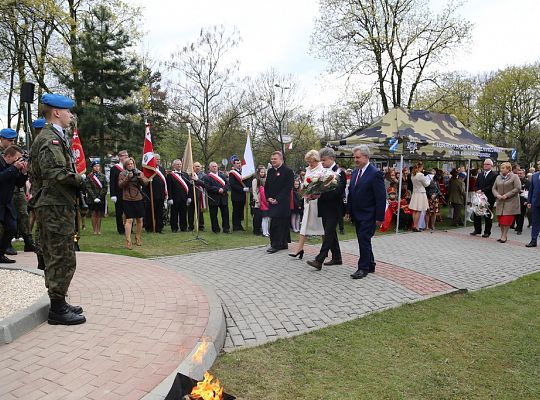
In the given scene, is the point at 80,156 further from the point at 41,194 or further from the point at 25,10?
the point at 25,10

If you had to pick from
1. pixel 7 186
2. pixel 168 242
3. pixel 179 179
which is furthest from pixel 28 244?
pixel 179 179

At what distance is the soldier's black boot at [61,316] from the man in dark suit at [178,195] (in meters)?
7.61

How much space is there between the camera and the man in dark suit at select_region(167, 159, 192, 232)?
464 inches

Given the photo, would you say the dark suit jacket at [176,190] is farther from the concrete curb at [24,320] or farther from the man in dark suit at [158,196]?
the concrete curb at [24,320]

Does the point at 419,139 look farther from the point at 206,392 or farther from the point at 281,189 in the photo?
the point at 206,392

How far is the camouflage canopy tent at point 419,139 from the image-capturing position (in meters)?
12.1

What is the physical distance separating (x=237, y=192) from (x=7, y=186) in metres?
6.31

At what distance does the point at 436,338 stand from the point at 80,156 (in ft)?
28.8

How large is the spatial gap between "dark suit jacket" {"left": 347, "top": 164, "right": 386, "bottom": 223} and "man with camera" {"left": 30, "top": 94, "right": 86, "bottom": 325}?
4279mm

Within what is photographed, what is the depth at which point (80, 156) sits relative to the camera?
995 centimetres

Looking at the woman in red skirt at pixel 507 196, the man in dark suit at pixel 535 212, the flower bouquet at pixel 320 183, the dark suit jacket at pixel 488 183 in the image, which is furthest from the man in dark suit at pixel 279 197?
the dark suit jacket at pixel 488 183

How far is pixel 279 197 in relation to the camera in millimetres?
8500

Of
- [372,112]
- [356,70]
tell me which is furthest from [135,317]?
[372,112]

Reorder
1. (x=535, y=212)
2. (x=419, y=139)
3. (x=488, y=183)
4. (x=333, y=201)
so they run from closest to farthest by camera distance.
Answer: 1. (x=333, y=201)
2. (x=535, y=212)
3. (x=488, y=183)
4. (x=419, y=139)
